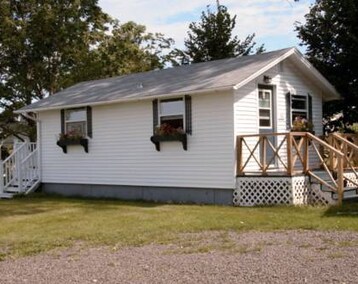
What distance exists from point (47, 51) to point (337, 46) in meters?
13.8

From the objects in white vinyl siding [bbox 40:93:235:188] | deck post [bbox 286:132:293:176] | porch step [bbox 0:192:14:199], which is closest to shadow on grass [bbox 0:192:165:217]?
porch step [bbox 0:192:14:199]

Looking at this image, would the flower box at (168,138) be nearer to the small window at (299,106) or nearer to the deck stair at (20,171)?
the small window at (299,106)

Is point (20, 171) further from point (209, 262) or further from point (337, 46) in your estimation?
point (209, 262)

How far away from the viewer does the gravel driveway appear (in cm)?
655

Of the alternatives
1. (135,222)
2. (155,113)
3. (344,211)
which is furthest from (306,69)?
(135,222)

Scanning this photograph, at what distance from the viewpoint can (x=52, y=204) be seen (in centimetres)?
1559

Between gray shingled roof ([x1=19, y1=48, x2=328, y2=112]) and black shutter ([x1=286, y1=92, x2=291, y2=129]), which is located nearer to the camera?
gray shingled roof ([x1=19, y1=48, x2=328, y2=112])

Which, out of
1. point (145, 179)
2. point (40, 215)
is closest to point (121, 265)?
point (40, 215)

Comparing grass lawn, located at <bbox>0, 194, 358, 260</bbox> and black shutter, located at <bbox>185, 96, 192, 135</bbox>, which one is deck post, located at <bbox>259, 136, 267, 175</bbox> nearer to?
grass lawn, located at <bbox>0, 194, 358, 260</bbox>

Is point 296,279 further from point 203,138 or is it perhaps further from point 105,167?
point 105,167

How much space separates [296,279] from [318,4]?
48.8 feet

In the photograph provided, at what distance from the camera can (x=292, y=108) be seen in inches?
644

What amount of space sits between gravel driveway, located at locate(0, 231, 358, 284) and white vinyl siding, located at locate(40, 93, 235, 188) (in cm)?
547

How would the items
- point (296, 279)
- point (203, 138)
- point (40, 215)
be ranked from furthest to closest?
point (203, 138) → point (40, 215) → point (296, 279)
